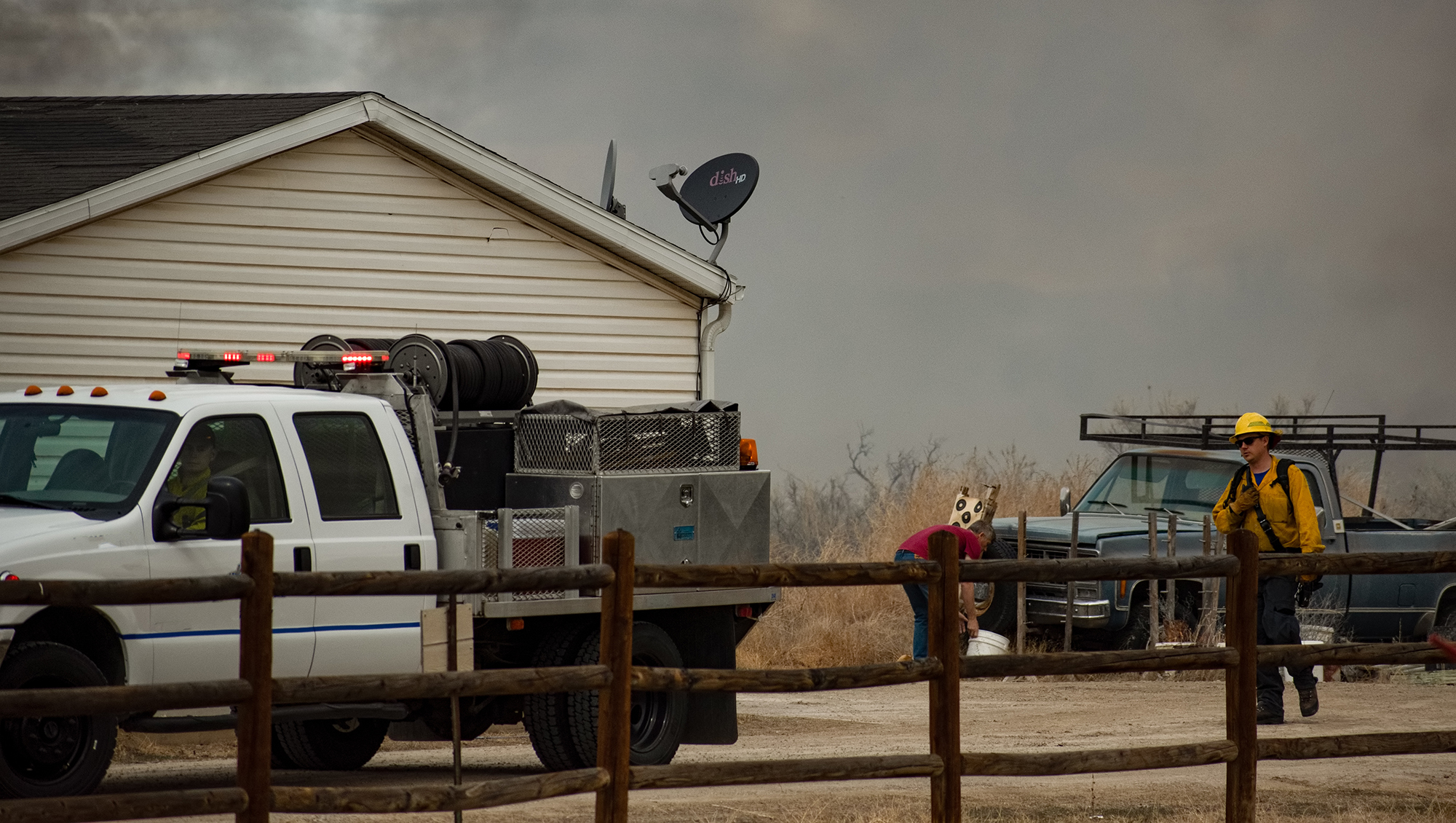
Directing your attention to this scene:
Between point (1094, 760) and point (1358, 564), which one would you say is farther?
point (1358, 564)

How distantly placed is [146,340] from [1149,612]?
9.12m

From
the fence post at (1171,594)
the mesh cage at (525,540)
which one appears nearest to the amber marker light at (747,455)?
the mesh cage at (525,540)

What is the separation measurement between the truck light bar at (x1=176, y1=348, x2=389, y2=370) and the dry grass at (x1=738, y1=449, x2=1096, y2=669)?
8.48 metres

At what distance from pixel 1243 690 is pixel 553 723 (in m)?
3.69

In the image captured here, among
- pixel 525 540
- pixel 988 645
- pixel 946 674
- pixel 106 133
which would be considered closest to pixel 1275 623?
pixel 988 645

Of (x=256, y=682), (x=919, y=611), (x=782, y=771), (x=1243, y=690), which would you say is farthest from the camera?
(x=919, y=611)

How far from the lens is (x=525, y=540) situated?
335 inches

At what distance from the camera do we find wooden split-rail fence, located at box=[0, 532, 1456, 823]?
5.00m

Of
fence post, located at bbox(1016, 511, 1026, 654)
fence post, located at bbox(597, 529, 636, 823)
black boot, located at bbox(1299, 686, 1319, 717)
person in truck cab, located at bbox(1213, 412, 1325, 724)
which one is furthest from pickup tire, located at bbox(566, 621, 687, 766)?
Answer: fence post, located at bbox(1016, 511, 1026, 654)

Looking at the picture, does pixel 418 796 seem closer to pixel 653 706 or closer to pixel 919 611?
pixel 653 706

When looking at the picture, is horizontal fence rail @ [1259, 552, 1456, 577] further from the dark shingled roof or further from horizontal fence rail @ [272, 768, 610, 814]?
the dark shingled roof

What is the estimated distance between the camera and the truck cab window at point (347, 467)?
7961 millimetres

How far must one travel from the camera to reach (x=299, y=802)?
5.24m

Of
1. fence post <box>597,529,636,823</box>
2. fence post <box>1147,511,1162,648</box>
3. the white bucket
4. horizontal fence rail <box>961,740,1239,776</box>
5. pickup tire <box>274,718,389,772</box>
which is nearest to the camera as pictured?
fence post <box>597,529,636,823</box>
